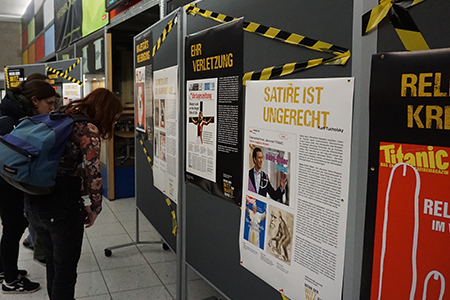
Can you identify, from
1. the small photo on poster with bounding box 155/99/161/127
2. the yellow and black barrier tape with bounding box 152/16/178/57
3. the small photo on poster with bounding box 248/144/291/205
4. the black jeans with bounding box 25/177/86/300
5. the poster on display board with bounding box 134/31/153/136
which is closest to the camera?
the small photo on poster with bounding box 248/144/291/205

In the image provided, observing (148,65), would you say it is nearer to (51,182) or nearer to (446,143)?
(51,182)

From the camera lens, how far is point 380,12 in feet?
3.60

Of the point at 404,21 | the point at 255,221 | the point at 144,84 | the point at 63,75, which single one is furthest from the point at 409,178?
the point at 63,75

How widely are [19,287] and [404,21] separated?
3.02 metres

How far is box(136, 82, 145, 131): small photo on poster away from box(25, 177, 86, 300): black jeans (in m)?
1.20

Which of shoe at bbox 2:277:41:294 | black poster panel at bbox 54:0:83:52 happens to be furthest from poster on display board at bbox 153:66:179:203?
black poster panel at bbox 54:0:83:52

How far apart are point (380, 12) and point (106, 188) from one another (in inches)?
205

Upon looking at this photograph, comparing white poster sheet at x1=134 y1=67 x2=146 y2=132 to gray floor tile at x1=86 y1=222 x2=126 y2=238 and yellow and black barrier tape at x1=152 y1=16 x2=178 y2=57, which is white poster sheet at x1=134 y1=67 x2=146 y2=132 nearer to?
yellow and black barrier tape at x1=152 y1=16 x2=178 y2=57

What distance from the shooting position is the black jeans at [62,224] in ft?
6.88

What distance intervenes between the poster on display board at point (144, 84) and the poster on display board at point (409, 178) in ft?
7.10

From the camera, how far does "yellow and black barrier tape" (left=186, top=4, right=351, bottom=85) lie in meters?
1.26

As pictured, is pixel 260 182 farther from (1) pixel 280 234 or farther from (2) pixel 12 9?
(2) pixel 12 9

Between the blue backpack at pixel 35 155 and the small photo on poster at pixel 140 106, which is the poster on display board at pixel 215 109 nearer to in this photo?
the blue backpack at pixel 35 155

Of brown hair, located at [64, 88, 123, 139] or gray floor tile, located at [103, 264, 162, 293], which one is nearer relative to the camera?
brown hair, located at [64, 88, 123, 139]
